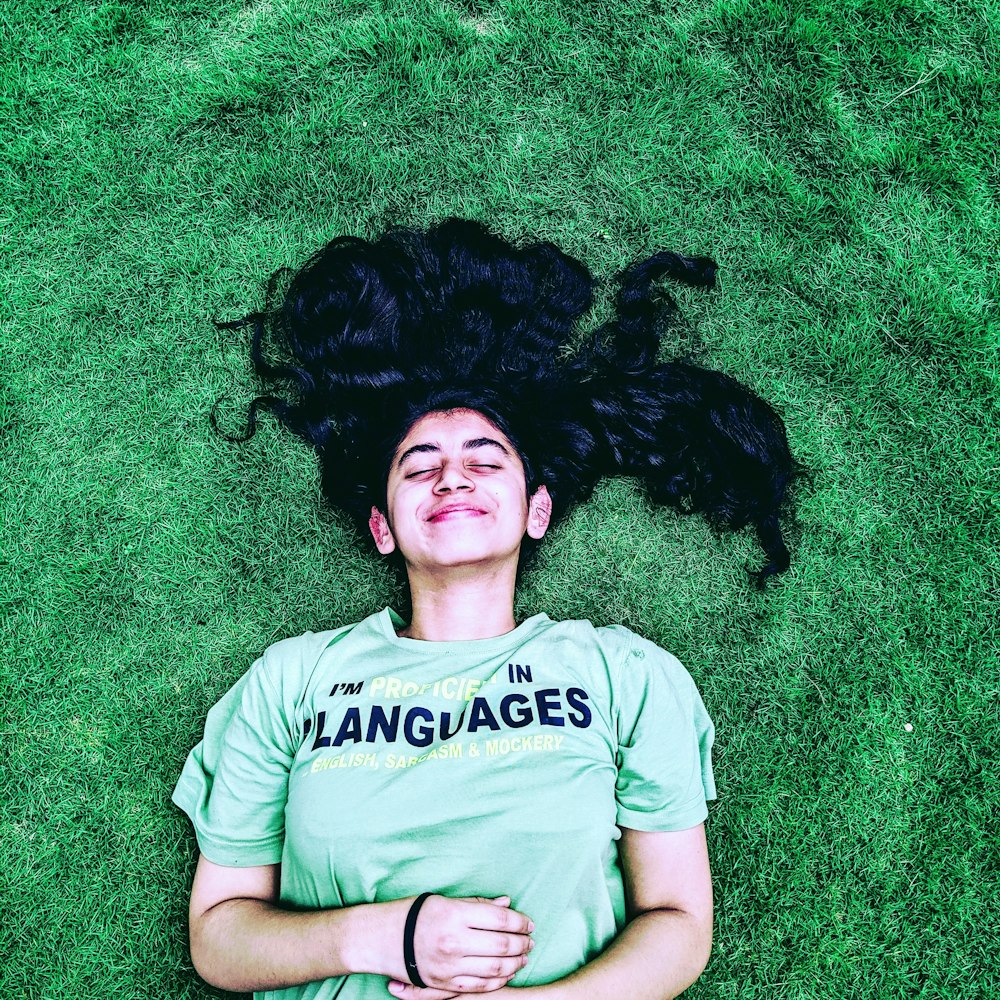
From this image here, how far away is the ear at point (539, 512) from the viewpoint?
3500 mm

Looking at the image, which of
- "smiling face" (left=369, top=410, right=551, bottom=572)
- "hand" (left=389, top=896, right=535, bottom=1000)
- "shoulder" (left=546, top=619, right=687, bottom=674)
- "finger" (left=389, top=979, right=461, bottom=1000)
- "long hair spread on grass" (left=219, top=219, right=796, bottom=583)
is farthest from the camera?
"long hair spread on grass" (left=219, top=219, right=796, bottom=583)

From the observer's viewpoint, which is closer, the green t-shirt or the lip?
the green t-shirt

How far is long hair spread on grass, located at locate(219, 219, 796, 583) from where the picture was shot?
149 inches

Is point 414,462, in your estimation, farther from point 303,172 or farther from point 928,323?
point 928,323

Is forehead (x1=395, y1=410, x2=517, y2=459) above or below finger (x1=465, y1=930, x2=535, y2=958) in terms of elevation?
above

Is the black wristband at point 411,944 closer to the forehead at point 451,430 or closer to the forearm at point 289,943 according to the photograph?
the forearm at point 289,943

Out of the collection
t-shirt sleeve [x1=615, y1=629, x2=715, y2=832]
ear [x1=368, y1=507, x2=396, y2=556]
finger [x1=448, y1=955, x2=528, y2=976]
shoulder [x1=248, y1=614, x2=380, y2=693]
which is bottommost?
shoulder [x1=248, y1=614, x2=380, y2=693]

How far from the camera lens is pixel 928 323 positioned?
12.7 ft

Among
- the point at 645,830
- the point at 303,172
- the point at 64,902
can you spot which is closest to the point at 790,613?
the point at 645,830

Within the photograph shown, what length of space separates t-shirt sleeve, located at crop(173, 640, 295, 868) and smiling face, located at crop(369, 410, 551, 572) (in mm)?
802

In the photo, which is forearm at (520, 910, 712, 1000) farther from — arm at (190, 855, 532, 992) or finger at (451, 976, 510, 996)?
arm at (190, 855, 532, 992)

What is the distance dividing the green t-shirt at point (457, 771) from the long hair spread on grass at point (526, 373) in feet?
2.83

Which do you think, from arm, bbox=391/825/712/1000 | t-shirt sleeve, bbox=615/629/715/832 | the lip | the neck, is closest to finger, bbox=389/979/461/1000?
arm, bbox=391/825/712/1000

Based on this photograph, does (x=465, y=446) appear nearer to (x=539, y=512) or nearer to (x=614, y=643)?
(x=539, y=512)
